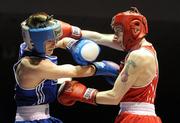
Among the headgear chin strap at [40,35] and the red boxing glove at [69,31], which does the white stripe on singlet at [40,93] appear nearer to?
the headgear chin strap at [40,35]

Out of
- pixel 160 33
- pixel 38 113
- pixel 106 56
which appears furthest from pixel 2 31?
pixel 38 113

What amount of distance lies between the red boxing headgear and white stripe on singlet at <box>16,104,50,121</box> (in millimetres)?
592

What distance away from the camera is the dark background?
210 inches

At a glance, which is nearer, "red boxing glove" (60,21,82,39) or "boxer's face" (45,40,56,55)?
"boxer's face" (45,40,56,55)

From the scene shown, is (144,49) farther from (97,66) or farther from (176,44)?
(176,44)

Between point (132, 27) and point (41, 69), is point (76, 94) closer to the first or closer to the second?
point (41, 69)

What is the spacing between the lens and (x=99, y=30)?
5.41 m

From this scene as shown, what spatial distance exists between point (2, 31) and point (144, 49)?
96.4 inches

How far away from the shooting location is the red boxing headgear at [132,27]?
334 cm

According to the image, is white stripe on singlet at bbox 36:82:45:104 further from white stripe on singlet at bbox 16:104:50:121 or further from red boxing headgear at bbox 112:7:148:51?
red boxing headgear at bbox 112:7:148:51

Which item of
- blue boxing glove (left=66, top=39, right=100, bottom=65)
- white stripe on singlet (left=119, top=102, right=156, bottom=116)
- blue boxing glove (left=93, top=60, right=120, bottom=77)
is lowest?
white stripe on singlet (left=119, top=102, right=156, bottom=116)

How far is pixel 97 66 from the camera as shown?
344 centimetres

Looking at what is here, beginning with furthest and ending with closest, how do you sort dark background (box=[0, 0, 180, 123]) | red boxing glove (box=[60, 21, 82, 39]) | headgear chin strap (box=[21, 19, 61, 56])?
dark background (box=[0, 0, 180, 123]), red boxing glove (box=[60, 21, 82, 39]), headgear chin strap (box=[21, 19, 61, 56])

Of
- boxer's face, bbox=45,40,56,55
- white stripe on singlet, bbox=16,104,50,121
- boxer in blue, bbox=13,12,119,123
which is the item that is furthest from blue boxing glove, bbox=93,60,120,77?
white stripe on singlet, bbox=16,104,50,121
